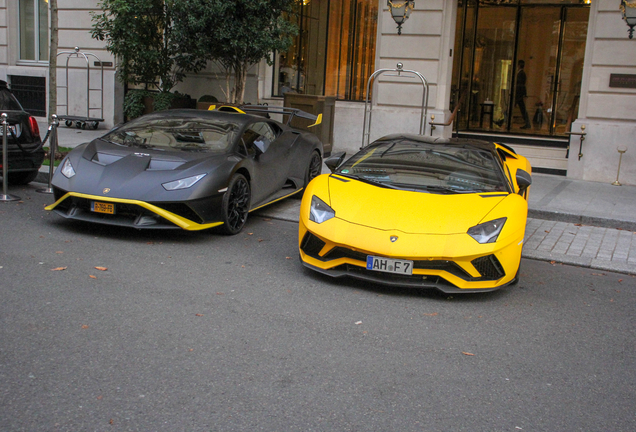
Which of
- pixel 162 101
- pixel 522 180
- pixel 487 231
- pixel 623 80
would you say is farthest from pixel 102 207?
pixel 623 80

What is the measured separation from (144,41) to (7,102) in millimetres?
6771

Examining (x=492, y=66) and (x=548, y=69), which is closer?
(x=548, y=69)

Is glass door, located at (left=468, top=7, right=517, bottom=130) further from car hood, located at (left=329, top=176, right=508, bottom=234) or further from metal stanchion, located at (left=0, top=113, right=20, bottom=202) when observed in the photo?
metal stanchion, located at (left=0, top=113, right=20, bottom=202)

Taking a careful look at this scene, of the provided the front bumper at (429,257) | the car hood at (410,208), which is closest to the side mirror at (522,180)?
the car hood at (410,208)

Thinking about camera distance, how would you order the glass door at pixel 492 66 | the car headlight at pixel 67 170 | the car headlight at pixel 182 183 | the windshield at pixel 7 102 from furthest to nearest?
the glass door at pixel 492 66, the windshield at pixel 7 102, the car headlight at pixel 67 170, the car headlight at pixel 182 183

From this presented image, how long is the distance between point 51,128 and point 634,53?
10.6 metres

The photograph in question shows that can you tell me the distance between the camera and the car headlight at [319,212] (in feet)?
18.8

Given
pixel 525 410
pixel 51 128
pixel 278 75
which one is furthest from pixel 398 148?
pixel 278 75

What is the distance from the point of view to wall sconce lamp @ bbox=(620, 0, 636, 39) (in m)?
11.7

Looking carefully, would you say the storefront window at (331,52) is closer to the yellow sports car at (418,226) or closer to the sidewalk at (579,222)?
the sidewalk at (579,222)

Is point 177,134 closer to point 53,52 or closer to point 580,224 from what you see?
point 53,52

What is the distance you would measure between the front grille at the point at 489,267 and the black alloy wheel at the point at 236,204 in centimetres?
286

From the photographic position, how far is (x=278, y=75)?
16391mm

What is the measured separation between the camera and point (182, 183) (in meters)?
6.61
